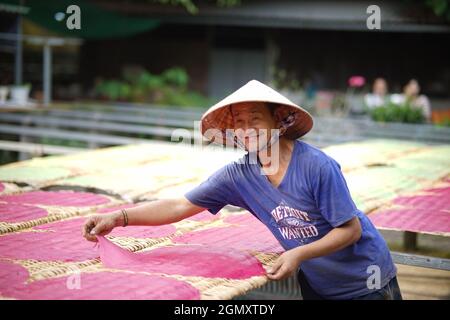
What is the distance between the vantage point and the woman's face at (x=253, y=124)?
6.97 feet

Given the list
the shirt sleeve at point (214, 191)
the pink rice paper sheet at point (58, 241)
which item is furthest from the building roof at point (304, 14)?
the shirt sleeve at point (214, 191)

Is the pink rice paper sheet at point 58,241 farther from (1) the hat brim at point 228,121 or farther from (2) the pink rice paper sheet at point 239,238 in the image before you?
(1) the hat brim at point 228,121

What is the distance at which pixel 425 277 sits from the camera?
4586mm

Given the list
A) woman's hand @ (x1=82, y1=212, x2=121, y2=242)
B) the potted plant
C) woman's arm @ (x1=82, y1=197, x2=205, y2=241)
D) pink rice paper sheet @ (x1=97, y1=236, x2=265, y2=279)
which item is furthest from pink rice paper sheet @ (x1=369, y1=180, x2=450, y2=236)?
the potted plant

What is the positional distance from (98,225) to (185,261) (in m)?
0.32

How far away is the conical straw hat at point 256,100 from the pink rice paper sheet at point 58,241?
0.55 meters

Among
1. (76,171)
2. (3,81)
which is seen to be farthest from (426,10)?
(76,171)

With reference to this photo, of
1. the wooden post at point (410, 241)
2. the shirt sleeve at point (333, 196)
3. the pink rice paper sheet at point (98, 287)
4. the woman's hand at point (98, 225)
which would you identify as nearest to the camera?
the pink rice paper sheet at point (98, 287)

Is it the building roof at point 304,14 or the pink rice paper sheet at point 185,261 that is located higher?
the building roof at point 304,14

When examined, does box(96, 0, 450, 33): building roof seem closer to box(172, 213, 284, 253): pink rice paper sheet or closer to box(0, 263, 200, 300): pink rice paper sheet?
box(172, 213, 284, 253): pink rice paper sheet

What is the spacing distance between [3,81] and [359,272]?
10340 mm

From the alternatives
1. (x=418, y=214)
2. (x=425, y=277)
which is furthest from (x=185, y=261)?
(x=425, y=277)

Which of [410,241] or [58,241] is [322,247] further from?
[410,241]

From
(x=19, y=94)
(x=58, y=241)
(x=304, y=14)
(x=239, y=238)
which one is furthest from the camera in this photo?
(x=304, y=14)
